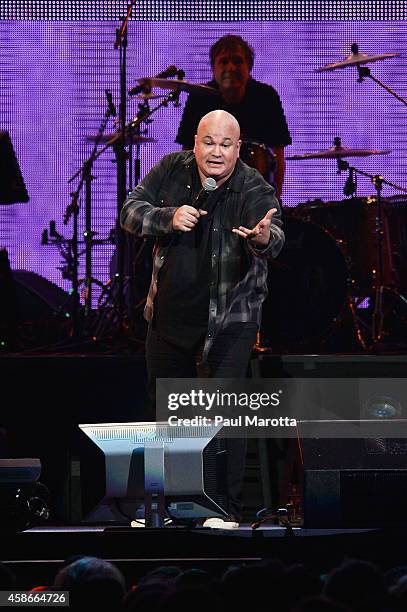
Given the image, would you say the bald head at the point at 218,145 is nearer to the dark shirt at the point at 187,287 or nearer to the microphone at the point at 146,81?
the dark shirt at the point at 187,287

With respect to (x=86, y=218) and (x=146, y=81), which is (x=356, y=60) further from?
(x=86, y=218)

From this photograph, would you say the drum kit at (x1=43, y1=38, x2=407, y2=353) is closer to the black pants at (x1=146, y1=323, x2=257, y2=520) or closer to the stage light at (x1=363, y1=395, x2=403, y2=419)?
the stage light at (x1=363, y1=395, x2=403, y2=419)

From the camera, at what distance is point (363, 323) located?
7648 mm

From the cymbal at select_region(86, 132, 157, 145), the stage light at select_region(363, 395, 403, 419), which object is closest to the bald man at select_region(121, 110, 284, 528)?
the stage light at select_region(363, 395, 403, 419)

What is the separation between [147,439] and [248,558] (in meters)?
0.63

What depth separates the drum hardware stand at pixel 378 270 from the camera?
7.50 m

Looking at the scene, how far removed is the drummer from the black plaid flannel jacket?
2.43 meters

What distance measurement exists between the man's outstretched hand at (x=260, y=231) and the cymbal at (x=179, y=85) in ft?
11.4

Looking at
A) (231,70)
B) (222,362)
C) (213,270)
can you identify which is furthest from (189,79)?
(222,362)

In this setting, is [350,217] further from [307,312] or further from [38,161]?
[38,161]

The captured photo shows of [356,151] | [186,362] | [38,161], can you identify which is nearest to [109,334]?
[38,161]

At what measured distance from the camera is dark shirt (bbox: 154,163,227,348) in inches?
169

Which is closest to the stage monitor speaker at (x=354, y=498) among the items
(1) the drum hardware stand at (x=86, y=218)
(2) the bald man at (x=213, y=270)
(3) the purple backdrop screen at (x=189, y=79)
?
(2) the bald man at (x=213, y=270)

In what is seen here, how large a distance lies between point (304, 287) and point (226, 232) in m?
3.21
